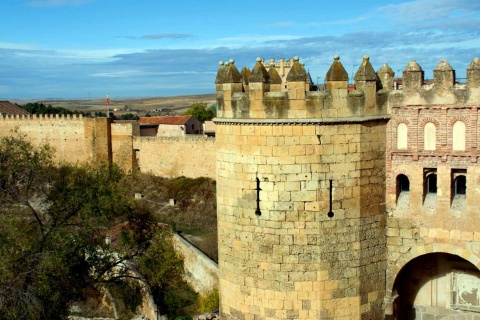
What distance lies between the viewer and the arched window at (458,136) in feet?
33.7

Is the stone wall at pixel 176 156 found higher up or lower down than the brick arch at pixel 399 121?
lower down

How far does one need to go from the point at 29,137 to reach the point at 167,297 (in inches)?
1159

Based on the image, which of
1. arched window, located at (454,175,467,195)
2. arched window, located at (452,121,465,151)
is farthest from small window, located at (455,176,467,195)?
arched window, located at (452,121,465,151)

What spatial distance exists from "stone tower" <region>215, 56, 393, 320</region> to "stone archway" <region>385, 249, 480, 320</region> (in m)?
0.54

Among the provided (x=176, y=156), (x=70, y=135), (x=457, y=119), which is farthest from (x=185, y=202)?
(x=457, y=119)

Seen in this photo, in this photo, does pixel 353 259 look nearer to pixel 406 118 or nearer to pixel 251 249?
pixel 251 249

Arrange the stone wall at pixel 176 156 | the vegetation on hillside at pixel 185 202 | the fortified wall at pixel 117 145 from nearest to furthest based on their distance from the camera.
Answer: the vegetation on hillside at pixel 185 202 < the stone wall at pixel 176 156 < the fortified wall at pixel 117 145

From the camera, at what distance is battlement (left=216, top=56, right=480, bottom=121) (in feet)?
33.8

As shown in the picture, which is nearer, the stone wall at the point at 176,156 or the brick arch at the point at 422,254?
the brick arch at the point at 422,254

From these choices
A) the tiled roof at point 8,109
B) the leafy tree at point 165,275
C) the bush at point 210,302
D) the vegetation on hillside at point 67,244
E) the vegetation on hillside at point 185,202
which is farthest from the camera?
the tiled roof at point 8,109

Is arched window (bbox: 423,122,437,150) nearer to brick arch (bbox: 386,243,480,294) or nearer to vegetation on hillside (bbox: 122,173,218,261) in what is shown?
brick arch (bbox: 386,243,480,294)

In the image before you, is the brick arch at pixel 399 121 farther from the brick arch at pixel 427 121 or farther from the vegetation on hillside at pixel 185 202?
the vegetation on hillside at pixel 185 202

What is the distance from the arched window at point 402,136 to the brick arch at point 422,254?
1744 millimetres

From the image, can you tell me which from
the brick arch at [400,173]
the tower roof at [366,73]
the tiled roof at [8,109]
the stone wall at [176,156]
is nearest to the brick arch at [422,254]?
the brick arch at [400,173]
